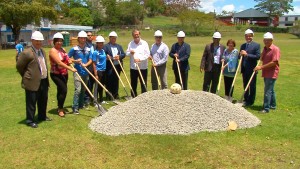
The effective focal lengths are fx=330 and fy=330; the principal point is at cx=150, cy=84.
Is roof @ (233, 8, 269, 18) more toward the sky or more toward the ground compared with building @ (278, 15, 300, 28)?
more toward the sky

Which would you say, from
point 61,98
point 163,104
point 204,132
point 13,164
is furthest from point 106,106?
point 13,164

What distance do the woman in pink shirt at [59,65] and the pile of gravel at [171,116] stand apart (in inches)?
47.0

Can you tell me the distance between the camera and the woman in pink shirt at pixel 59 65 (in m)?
7.52

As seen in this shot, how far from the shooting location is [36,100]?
738 centimetres

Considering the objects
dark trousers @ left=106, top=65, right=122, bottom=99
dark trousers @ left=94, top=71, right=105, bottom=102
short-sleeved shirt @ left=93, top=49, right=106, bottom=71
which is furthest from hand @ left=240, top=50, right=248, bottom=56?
dark trousers @ left=94, top=71, right=105, bottom=102

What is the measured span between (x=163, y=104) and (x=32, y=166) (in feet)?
10.1

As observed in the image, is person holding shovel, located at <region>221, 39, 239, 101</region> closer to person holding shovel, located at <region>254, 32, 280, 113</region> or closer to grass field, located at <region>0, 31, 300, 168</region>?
person holding shovel, located at <region>254, 32, 280, 113</region>

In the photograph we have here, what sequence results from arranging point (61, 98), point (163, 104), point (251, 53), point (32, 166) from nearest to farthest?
point (32, 166), point (163, 104), point (61, 98), point (251, 53)

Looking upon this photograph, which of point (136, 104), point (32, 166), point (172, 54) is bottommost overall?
point (32, 166)

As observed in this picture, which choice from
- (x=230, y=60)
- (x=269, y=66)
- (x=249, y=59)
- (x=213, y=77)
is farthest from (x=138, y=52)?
(x=269, y=66)

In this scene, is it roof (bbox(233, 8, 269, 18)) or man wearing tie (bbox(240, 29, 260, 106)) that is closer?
man wearing tie (bbox(240, 29, 260, 106))

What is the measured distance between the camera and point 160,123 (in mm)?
6922

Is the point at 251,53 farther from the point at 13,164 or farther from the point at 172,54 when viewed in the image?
the point at 13,164

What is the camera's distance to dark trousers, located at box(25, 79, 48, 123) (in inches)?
280
